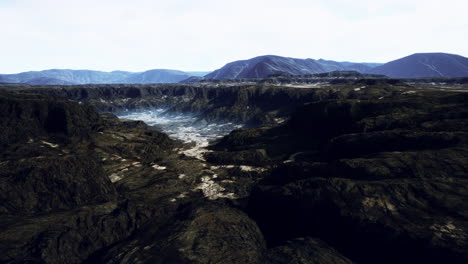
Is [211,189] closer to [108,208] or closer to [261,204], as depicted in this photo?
[261,204]

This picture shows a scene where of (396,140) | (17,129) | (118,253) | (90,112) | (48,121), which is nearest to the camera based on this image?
(118,253)

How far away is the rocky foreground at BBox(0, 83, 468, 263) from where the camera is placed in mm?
32031

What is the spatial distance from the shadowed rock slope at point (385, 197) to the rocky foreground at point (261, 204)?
16cm

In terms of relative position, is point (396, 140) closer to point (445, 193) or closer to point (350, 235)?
point (445, 193)

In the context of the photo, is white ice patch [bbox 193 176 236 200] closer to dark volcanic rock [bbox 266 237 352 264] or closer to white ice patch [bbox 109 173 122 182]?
white ice patch [bbox 109 173 122 182]

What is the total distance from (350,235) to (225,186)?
1441 inches

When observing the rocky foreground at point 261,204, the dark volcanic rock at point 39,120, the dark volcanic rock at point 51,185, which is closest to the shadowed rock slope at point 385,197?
the rocky foreground at point 261,204

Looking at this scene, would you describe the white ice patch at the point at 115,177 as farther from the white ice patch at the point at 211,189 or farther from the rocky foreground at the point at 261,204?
the white ice patch at the point at 211,189

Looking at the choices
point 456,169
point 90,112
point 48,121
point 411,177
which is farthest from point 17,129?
point 456,169

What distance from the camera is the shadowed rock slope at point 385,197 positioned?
30.2m

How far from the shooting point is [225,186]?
66.1m

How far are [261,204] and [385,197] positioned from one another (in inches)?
804

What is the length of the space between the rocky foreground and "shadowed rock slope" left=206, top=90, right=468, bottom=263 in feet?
0.52

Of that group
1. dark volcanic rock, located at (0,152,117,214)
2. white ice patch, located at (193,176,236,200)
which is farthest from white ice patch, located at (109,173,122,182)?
white ice patch, located at (193,176,236,200)
